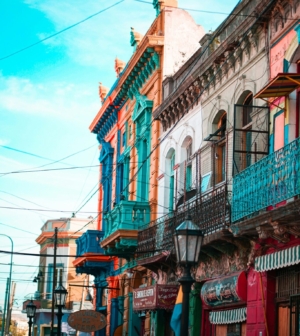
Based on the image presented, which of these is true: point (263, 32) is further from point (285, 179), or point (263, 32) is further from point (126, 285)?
point (126, 285)

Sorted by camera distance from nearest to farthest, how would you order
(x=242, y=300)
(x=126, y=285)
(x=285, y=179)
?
(x=285, y=179) < (x=242, y=300) < (x=126, y=285)

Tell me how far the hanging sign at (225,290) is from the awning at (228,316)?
0.23 meters

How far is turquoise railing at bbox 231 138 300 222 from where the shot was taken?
42.5 ft

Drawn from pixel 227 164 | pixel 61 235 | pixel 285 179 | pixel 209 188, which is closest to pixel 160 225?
pixel 209 188

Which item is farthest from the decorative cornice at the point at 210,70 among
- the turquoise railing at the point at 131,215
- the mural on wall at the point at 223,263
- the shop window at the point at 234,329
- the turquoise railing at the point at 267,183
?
the shop window at the point at 234,329

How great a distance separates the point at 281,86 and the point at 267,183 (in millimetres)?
1945

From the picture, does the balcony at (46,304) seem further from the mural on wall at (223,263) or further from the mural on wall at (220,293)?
the mural on wall at (220,293)

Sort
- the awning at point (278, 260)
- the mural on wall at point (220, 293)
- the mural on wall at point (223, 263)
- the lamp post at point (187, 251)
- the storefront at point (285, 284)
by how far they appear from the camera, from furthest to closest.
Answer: the mural on wall at point (223, 263)
the mural on wall at point (220, 293)
the storefront at point (285, 284)
the awning at point (278, 260)
the lamp post at point (187, 251)

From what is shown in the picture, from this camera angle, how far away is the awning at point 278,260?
13.4m

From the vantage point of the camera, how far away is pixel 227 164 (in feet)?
57.4

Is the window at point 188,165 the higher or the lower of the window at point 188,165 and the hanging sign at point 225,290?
the higher

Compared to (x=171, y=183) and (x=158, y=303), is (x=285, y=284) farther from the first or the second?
(x=171, y=183)

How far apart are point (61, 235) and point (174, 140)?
105ft

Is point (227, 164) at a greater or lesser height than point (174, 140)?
lesser
